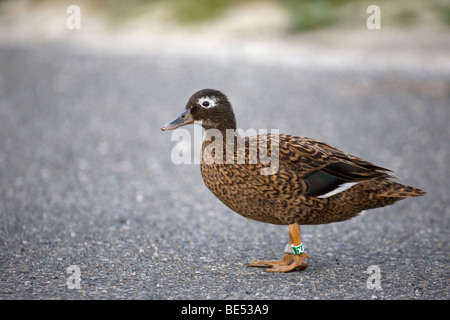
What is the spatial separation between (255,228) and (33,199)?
2.82 meters

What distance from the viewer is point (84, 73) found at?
1366cm

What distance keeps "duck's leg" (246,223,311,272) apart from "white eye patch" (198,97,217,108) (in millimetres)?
1241

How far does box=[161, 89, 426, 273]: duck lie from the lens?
4.55m

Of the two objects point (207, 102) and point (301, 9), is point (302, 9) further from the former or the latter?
point (207, 102)

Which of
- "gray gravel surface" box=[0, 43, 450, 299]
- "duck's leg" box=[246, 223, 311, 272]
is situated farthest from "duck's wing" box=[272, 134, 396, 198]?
"gray gravel surface" box=[0, 43, 450, 299]

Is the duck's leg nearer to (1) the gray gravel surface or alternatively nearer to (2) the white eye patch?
(1) the gray gravel surface

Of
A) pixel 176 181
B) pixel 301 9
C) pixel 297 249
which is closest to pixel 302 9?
pixel 301 9

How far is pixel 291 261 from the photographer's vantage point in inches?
193

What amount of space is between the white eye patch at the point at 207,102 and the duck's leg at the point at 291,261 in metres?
1.24

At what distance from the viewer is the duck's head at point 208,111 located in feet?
15.8

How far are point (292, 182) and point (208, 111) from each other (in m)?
0.96

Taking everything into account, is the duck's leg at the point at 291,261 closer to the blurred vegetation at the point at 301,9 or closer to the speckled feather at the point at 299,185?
the speckled feather at the point at 299,185

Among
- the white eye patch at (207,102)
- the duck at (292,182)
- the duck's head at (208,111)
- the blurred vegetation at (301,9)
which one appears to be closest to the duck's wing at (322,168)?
the duck at (292,182)

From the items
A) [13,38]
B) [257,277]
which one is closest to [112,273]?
[257,277]
